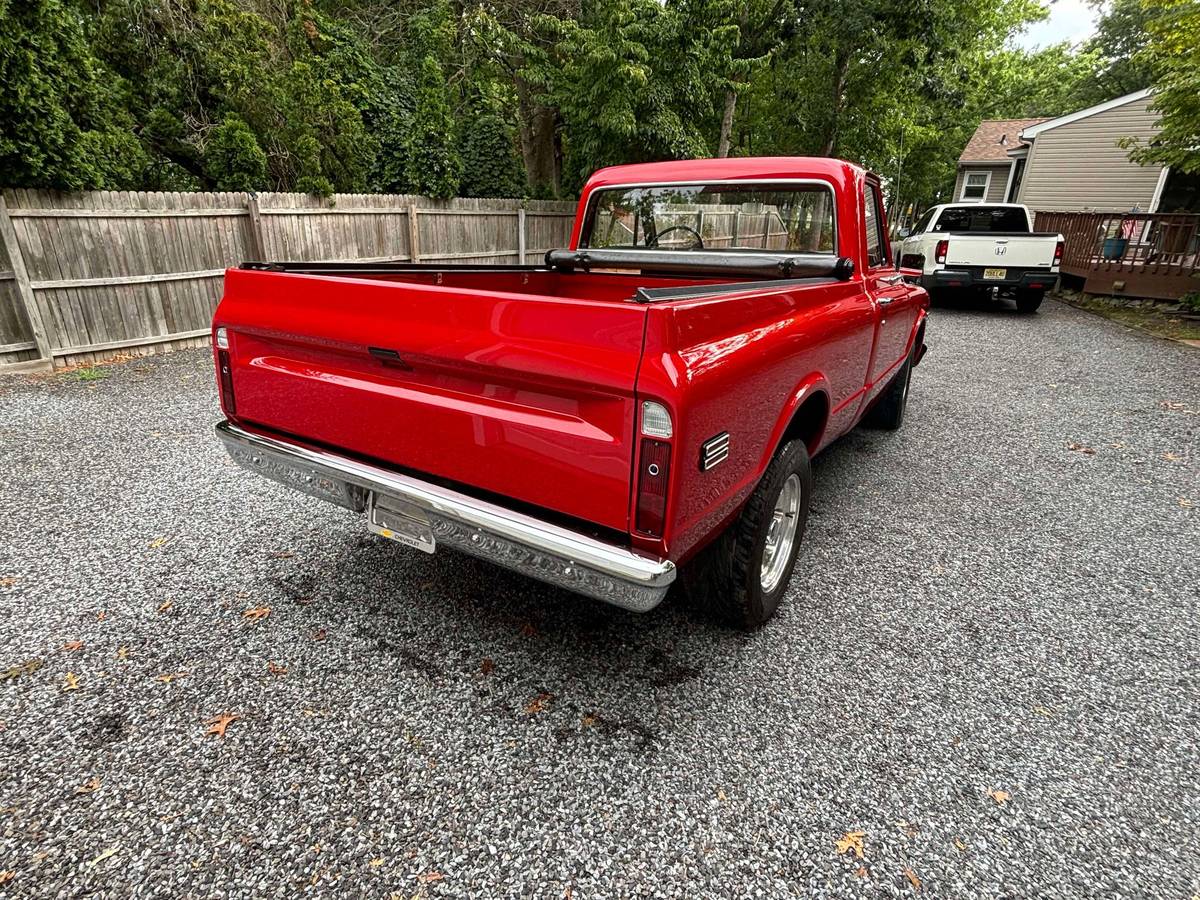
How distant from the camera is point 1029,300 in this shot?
11578 mm

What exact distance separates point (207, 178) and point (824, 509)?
11114 millimetres

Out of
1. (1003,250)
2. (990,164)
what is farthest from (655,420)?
(990,164)

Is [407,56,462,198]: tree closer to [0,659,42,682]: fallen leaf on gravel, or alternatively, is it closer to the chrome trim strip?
[0,659,42,682]: fallen leaf on gravel

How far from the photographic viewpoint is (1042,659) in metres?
2.67

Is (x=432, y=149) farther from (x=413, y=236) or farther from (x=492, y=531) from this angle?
(x=492, y=531)

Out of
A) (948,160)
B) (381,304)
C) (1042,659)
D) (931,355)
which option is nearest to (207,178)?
(381,304)

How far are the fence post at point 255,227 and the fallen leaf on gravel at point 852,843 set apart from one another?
923 centimetres

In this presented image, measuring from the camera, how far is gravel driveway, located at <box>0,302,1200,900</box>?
5.82 ft

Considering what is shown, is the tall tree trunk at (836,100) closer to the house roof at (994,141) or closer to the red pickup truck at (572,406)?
the house roof at (994,141)

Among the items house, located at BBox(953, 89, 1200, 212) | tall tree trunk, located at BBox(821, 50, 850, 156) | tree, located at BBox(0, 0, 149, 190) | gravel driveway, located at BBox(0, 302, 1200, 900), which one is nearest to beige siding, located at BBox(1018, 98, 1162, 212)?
house, located at BBox(953, 89, 1200, 212)

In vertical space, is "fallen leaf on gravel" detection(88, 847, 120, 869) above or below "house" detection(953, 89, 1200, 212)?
below

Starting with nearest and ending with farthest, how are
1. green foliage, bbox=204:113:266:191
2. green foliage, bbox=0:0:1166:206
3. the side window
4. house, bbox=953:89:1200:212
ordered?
the side window < green foliage, bbox=0:0:1166:206 < green foliage, bbox=204:113:266:191 < house, bbox=953:89:1200:212

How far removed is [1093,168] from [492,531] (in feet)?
82.4

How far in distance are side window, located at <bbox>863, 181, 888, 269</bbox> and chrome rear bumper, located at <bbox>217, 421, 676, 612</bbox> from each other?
2760 millimetres
